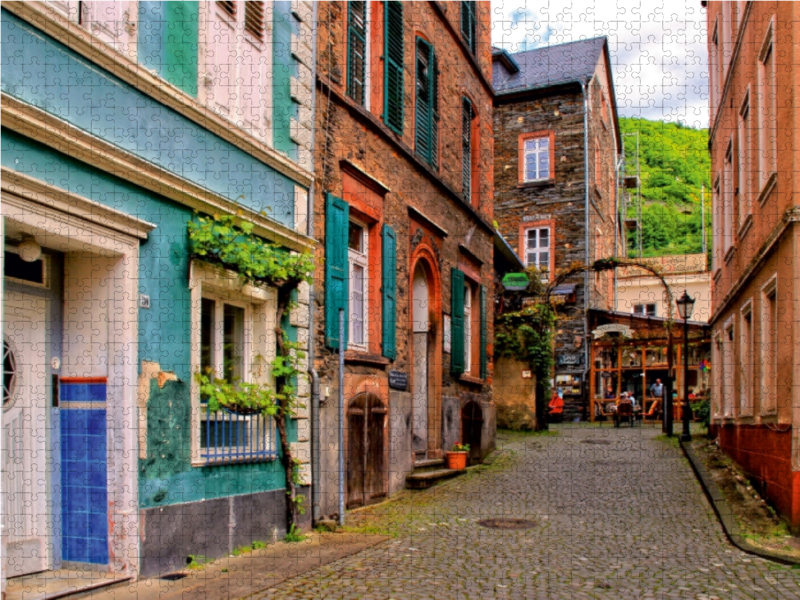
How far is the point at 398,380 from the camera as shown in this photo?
1141cm

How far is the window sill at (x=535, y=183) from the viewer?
25.9 m

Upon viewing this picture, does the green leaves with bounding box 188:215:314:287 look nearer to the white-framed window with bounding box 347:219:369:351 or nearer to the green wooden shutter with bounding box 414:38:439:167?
the white-framed window with bounding box 347:219:369:351

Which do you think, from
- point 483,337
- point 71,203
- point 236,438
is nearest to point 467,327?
point 483,337

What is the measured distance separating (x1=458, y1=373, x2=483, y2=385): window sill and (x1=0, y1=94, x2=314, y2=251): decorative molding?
253 inches

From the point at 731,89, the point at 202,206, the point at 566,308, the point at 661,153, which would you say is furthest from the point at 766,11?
the point at 566,308

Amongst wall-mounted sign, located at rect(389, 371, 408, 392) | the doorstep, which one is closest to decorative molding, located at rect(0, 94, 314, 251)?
the doorstep

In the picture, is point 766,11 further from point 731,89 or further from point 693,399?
point 693,399

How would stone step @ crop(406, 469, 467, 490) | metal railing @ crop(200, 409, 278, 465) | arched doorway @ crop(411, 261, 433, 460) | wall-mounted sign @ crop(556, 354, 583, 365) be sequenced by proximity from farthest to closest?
wall-mounted sign @ crop(556, 354, 583, 365) → arched doorway @ crop(411, 261, 433, 460) → stone step @ crop(406, 469, 467, 490) → metal railing @ crop(200, 409, 278, 465)

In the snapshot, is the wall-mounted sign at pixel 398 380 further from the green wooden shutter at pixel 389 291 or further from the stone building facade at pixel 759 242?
the stone building facade at pixel 759 242

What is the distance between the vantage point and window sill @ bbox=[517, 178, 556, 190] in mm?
25895

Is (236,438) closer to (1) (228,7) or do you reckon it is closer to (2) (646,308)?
(1) (228,7)

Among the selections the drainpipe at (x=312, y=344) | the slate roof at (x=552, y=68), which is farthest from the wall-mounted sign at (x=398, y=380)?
the slate roof at (x=552, y=68)

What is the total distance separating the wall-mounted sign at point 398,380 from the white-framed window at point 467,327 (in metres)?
3.41

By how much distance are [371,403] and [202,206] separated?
4009 millimetres
